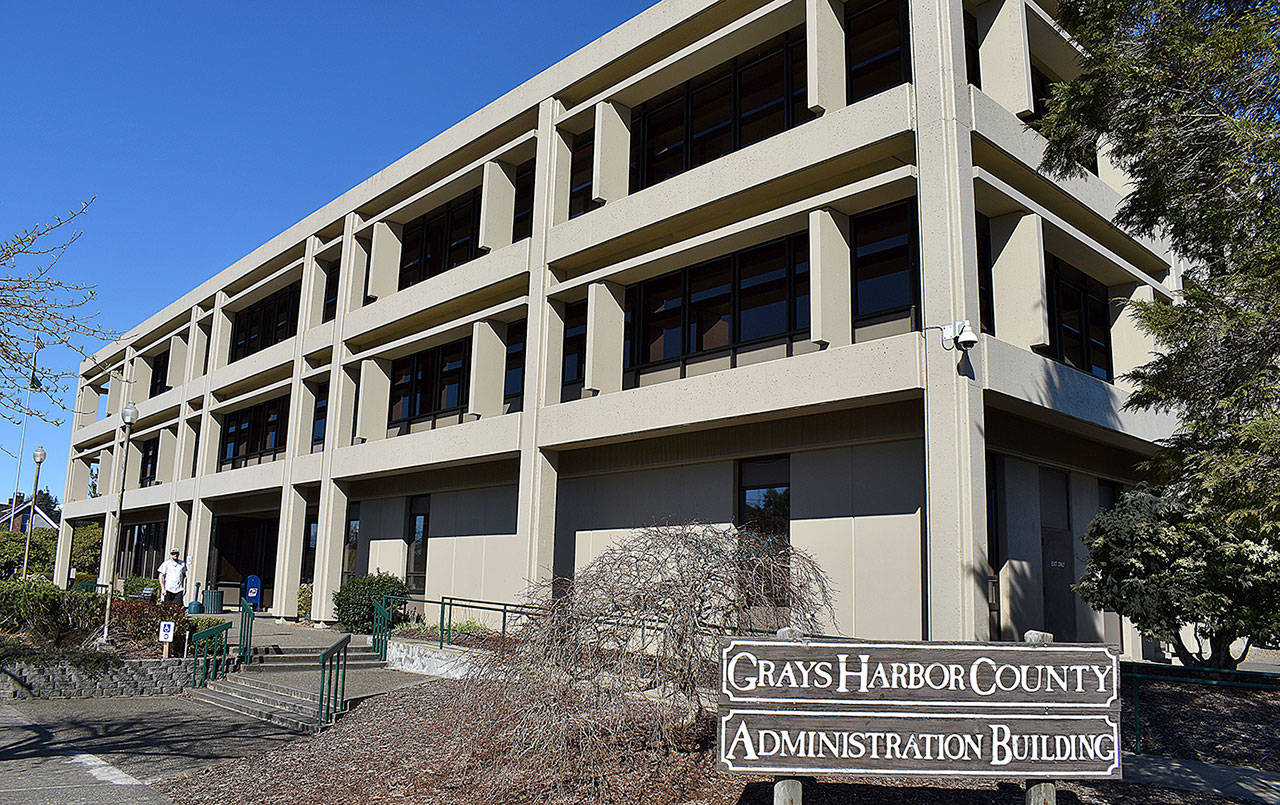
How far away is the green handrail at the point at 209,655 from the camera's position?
16.5 metres

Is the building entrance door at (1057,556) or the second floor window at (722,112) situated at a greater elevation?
the second floor window at (722,112)

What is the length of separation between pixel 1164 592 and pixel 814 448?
553 centimetres

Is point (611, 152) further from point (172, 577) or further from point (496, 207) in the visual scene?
point (172, 577)

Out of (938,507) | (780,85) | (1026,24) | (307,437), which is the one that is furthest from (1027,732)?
(307,437)

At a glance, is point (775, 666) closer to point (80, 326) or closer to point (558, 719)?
point (558, 719)

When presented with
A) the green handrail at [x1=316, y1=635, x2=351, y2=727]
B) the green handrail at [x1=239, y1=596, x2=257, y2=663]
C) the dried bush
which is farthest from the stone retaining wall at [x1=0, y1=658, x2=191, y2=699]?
the dried bush

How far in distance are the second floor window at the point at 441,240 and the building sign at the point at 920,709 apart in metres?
18.5

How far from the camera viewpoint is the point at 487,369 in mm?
20172

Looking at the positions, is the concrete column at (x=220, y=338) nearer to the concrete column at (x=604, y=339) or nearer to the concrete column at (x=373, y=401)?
the concrete column at (x=373, y=401)

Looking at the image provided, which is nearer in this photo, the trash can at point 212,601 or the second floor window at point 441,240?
the second floor window at point 441,240

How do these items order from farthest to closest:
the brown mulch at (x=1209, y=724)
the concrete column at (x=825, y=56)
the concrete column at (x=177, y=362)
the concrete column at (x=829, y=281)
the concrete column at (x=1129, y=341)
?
the concrete column at (x=177, y=362) → the concrete column at (x=1129, y=341) → the concrete column at (x=825, y=56) → the concrete column at (x=829, y=281) → the brown mulch at (x=1209, y=724)

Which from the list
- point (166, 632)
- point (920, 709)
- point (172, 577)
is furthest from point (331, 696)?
point (172, 577)

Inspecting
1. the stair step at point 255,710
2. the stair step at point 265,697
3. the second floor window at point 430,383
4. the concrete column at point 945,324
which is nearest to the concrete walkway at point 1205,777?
the concrete column at point 945,324

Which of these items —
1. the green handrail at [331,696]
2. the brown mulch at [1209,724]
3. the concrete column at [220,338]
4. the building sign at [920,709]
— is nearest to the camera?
the building sign at [920,709]
